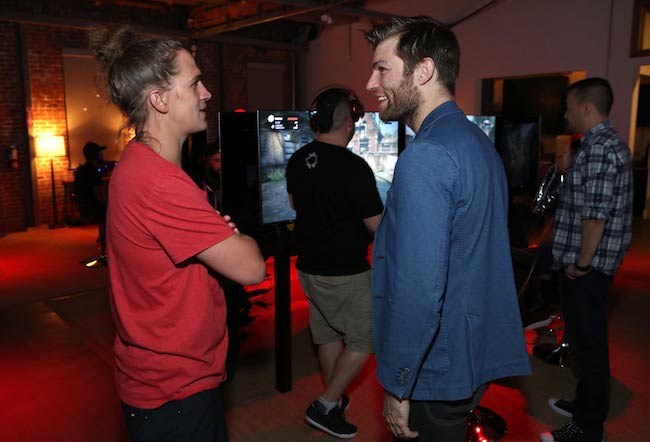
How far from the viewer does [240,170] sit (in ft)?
10.5

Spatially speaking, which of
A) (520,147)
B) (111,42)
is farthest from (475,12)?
(111,42)

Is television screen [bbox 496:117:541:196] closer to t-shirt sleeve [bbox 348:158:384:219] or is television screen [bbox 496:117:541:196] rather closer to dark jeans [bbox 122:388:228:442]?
t-shirt sleeve [bbox 348:158:384:219]

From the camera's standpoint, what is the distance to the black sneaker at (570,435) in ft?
7.77

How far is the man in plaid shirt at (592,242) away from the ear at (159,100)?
1.81 m

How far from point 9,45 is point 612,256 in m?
9.28

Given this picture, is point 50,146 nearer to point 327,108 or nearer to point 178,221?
point 327,108

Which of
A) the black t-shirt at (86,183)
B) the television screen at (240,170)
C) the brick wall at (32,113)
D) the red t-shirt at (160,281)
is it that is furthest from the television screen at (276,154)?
the brick wall at (32,113)

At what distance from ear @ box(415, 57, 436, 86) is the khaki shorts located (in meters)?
1.29

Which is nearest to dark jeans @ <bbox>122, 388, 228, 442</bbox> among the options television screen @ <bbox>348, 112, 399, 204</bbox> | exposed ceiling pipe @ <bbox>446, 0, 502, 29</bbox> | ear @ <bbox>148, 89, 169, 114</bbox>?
ear @ <bbox>148, 89, 169, 114</bbox>

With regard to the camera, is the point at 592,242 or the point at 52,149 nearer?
the point at 592,242

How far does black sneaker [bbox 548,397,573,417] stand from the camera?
2.81 meters

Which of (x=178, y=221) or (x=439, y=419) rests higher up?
(x=178, y=221)

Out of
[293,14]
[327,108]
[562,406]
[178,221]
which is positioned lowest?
[562,406]

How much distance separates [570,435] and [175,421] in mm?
1890
